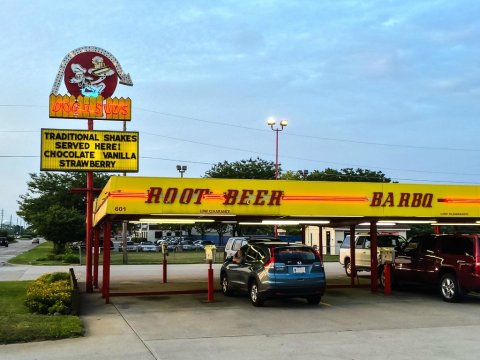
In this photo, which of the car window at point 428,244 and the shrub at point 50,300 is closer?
Answer: the shrub at point 50,300

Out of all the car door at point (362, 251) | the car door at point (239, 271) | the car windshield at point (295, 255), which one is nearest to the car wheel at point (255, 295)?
the car door at point (239, 271)

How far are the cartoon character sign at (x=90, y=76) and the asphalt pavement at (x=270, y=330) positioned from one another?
7787 millimetres

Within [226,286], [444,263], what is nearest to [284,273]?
[226,286]

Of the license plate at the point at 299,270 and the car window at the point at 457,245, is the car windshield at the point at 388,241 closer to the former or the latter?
the car window at the point at 457,245

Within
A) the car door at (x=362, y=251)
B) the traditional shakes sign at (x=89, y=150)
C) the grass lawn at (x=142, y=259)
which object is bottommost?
the grass lawn at (x=142, y=259)

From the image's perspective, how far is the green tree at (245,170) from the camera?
64438 mm

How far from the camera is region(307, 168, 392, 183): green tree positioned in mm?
76562

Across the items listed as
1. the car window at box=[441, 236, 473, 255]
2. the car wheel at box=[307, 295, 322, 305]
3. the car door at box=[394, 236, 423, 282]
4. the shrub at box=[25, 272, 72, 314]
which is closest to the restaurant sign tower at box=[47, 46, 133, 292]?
the shrub at box=[25, 272, 72, 314]

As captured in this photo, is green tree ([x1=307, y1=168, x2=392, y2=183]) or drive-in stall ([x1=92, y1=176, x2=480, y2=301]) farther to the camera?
green tree ([x1=307, y1=168, x2=392, y2=183])

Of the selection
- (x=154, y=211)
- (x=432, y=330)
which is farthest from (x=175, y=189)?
(x=432, y=330)

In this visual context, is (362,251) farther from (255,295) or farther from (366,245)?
(255,295)

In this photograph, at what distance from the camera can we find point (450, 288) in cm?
1544

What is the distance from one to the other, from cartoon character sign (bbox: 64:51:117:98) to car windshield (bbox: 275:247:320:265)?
33.1 ft

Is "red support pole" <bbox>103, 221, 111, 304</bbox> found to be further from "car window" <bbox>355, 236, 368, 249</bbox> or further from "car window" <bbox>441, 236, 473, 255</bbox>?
"car window" <bbox>355, 236, 368, 249</bbox>
